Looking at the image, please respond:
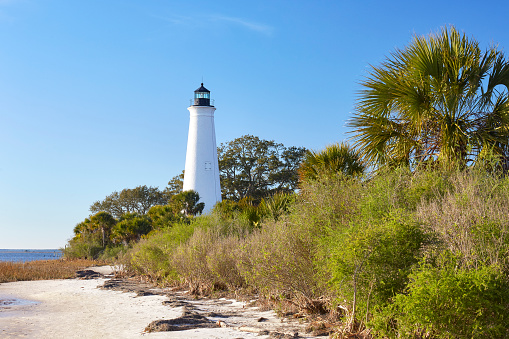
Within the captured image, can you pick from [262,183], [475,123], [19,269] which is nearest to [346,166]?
[475,123]

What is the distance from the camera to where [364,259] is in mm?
5742

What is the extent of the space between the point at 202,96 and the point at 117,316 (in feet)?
91.3

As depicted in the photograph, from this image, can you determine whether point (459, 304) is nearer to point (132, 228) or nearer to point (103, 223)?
point (132, 228)

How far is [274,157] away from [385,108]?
89.6ft

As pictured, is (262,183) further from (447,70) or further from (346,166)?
(447,70)

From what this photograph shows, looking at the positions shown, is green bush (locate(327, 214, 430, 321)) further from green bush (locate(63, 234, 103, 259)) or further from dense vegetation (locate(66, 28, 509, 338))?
green bush (locate(63, 234, 103, 259))

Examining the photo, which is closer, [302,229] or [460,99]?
[302,229]

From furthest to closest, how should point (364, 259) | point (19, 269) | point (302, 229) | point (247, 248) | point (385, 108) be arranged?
point (19, 269), point (385, 108), point (247, 248), point (302, 229), point (364, 259)

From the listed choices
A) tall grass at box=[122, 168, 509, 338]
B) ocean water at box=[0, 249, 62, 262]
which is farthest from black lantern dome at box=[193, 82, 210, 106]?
tall grass at box=[122, 168, 509, 338]

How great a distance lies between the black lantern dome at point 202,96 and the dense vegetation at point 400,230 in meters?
20.2

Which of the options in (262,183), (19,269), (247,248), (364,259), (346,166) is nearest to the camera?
(364,259)

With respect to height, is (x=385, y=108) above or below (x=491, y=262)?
above

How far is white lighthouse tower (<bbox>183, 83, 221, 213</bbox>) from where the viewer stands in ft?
112

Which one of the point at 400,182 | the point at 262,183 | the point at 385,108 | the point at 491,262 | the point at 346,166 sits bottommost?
the point at 491,262
